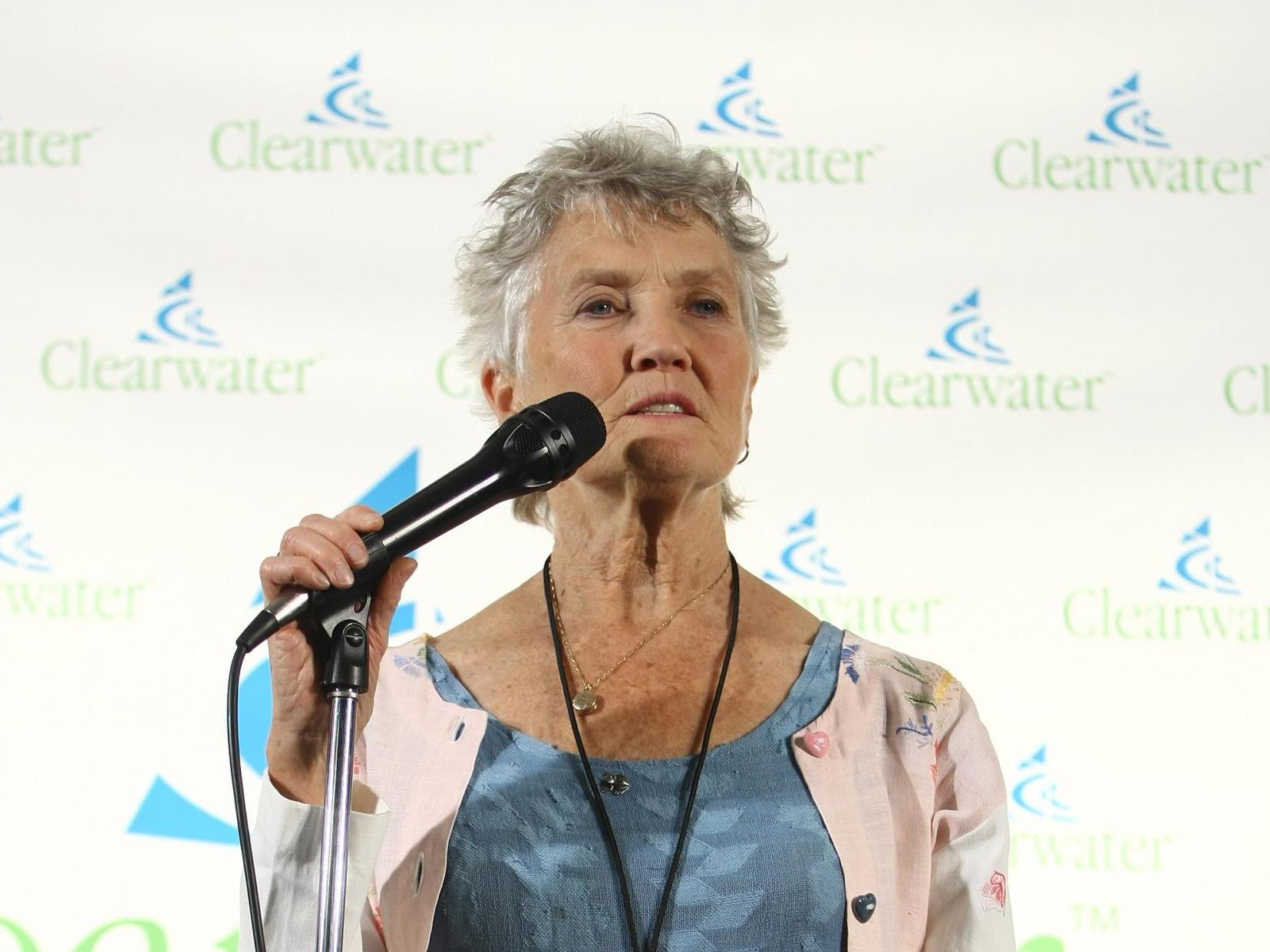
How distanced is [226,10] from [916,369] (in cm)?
155

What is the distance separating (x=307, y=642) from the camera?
126cm

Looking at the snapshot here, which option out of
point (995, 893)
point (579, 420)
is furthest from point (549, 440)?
point (995, 893)

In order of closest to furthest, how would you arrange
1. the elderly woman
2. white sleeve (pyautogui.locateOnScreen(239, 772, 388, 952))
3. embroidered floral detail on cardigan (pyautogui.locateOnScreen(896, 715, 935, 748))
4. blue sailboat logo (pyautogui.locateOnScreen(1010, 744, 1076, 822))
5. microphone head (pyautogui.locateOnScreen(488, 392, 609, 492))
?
1. microphone head (pyautogui.locateOnScreen(488, 392, 609, 492))
2. white sleeve (pyautogui.locateOnScreen(239, 772, 388, 952))
3. the elderly woman
4. embroidered floral detail on cardigan (pyautogui.locateOnScreen(896, 715, 935, 748))
5. blue sailboat logo (pyautogui.locateOnScreen(1010, 744, 1076, 822))

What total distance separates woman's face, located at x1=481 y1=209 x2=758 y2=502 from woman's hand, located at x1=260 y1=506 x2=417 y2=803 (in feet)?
1.38

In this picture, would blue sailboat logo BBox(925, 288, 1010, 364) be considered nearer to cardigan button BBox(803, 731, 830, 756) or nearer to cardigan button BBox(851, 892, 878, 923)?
cardigan button BBox(803, 731, 830, 756)

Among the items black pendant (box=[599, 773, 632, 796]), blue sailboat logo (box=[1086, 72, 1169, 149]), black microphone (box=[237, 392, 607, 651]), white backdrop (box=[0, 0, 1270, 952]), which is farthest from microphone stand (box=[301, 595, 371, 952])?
blue sailboat logo (box=[1086, 72, 1169, 149])

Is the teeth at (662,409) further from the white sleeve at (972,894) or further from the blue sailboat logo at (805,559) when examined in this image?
the blue sailboat logo at (805,559)

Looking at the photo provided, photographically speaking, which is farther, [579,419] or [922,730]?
[922,730]

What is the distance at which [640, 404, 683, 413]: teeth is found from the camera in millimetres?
1586

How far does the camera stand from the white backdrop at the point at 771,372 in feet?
8.14

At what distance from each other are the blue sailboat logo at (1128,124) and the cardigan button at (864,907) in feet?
5.88

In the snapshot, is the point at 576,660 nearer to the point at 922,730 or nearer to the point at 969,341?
the point at 922,730

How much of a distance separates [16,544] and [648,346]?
5.12ft

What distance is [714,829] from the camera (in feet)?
4.80
